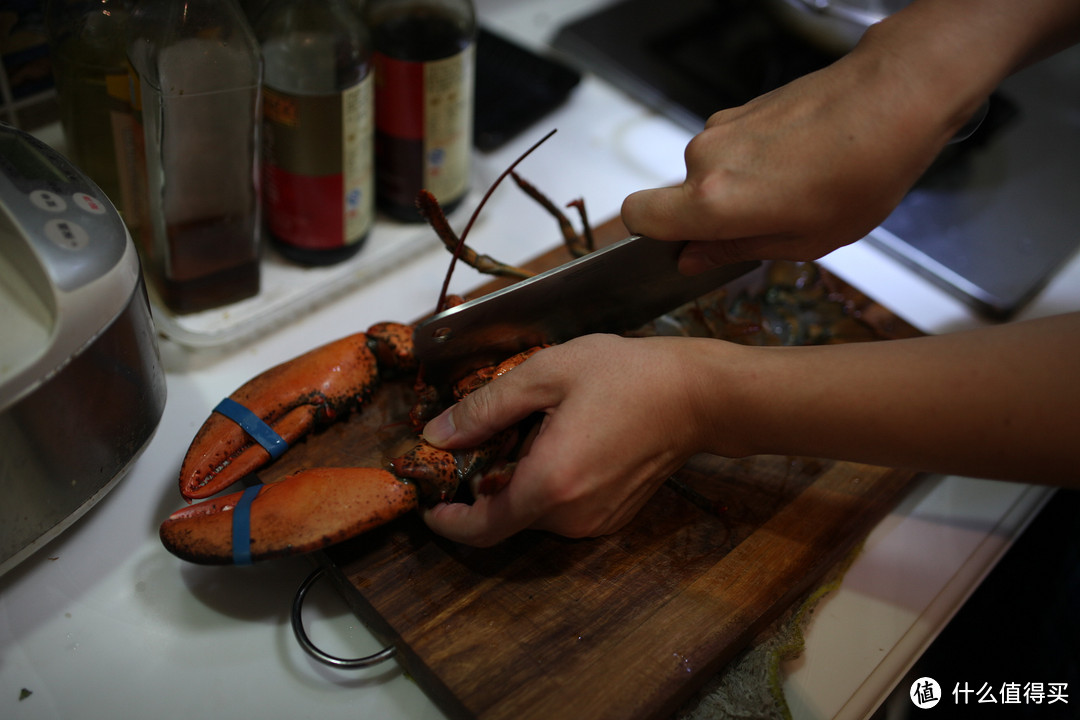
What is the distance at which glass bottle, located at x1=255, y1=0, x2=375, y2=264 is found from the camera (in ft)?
3.31

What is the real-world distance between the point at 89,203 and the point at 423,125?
54 cm

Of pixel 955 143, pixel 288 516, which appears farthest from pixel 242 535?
pixel 955 143

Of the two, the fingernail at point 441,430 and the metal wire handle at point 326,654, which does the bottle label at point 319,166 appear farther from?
the metal wire handle at point 326,654

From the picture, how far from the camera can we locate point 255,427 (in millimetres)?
878

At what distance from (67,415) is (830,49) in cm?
130

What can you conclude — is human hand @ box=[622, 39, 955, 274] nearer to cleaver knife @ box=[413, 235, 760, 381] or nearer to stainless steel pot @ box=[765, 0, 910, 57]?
cleaver knife @ box=[413, 235, 760, 381]

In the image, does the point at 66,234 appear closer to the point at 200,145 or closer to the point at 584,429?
the point at 200,145

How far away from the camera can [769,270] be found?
48.5 inches

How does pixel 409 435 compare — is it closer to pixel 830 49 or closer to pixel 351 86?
A: pixel 351 86

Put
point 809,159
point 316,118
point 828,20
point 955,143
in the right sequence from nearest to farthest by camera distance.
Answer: point 809,159
point 316,118
point 828,20
point 955,143

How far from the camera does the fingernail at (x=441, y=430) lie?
2.75 ft

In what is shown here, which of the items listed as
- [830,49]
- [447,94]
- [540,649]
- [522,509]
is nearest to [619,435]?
[522,509]

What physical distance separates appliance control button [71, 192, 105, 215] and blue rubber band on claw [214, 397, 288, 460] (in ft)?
0.80

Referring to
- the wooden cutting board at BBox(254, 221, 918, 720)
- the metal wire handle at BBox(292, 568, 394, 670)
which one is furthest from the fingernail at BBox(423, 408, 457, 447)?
the metal wire handle at BBox(292, 568, 394, 670)
